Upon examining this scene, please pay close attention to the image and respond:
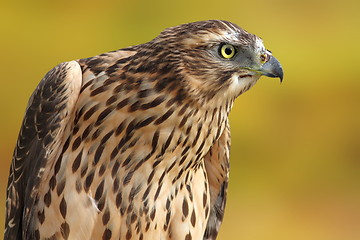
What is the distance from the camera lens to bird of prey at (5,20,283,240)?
368 cm

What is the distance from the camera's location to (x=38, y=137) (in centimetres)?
390

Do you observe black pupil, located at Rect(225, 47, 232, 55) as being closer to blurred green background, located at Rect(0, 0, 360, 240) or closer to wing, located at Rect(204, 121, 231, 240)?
wing, located at Rect(204, 121, 231, 240)

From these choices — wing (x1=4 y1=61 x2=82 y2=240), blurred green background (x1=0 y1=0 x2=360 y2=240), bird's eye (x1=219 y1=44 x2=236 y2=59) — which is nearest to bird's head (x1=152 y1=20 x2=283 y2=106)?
bird's eye (x1=219 y1=44 x2=236 y2=59)

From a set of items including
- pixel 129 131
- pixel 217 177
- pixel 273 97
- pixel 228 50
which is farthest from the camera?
pixel 273 97

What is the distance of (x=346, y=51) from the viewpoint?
359 inches

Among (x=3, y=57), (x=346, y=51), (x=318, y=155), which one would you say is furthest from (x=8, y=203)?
(x=346, y=51)

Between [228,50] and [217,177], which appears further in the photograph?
[217,177]

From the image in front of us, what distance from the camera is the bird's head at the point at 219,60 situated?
3645mm

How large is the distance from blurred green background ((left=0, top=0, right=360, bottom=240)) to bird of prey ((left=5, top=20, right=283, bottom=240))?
355 cm

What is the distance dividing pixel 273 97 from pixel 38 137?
4.56 m

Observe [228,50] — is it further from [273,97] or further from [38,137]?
[273,97]

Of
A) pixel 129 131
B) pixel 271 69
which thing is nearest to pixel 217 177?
pixel 129 131

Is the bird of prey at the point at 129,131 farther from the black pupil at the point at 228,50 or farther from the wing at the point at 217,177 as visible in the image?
the wing at the point at 217,177

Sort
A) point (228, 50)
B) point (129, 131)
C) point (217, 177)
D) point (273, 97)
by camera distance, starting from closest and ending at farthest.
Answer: point (228, 50) < point (129, 131) < point (217, 177) < point (273, 97)
